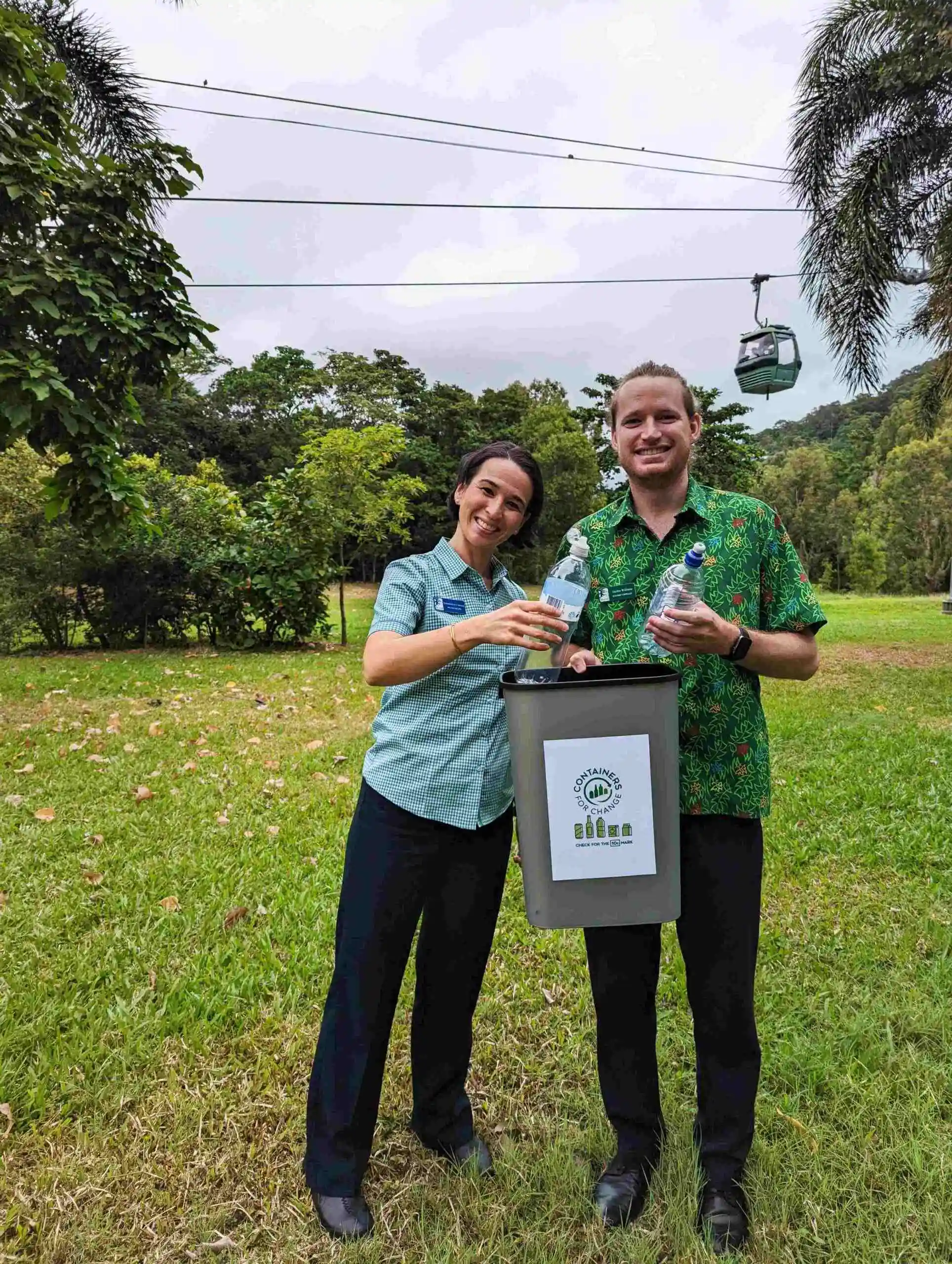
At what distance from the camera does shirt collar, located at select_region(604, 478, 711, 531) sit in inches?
67.1

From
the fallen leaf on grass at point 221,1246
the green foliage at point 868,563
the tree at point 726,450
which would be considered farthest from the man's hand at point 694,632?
the green foliage at point 868,563

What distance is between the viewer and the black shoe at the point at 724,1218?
1.74m

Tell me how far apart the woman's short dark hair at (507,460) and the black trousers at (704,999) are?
81 centimetres

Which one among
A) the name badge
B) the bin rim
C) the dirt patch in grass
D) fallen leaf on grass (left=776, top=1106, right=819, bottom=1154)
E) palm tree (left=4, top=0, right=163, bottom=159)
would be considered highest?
palm tree (left=4, top=0, right=163, bottom=159)

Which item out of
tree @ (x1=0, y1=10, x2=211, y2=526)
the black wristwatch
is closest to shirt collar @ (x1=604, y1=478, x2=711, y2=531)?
the black wristwatch

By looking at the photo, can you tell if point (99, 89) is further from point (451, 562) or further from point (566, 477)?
point (566, 477)

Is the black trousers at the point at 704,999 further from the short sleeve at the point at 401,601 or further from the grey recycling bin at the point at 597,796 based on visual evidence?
the short sleeve at the point at 401,601

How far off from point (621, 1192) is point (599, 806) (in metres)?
1.06

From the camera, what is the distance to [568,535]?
180cm

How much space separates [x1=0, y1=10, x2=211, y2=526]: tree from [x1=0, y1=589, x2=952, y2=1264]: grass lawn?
2.26 meters

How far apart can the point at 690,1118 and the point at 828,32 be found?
41.0ft

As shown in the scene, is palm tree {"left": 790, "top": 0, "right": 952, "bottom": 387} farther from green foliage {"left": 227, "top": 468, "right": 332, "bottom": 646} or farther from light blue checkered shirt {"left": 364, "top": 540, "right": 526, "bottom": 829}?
light blue checkered shirt {"left": 364, "top": 540, "right": 526, "bottom": 829}

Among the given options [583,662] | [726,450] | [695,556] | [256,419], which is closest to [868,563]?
[726,450]

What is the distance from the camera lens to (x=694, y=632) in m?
1.47
